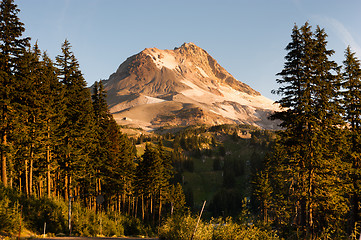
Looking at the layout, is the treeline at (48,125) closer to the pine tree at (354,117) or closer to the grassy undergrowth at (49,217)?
the grassy undergrowth at (49,217)

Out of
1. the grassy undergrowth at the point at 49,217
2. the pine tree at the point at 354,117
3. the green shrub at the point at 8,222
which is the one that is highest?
the pine tree at the point at 354,117

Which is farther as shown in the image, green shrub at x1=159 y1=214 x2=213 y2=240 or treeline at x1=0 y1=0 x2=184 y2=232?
treeline at x1=0 y1=0 x2=184 y2=232

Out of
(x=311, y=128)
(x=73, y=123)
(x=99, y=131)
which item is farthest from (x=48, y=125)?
(x=311, y=128)

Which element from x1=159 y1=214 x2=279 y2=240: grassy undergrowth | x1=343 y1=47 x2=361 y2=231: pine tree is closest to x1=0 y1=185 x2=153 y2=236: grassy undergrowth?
x1=159 y1=214 x2=279 y2=240: grassy undergrowth

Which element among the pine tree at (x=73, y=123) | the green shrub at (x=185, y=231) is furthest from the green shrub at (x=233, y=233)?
the pine tree at (x=73, y=123)

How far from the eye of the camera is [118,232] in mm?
29828

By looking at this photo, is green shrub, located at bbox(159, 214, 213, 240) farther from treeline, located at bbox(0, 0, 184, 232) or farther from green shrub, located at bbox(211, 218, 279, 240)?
treeline, located at bbox(0, 0, 184, 232)

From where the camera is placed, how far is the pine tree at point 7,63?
24.7m

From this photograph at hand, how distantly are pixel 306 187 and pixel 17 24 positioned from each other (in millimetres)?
28256

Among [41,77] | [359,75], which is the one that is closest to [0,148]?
[41,77]

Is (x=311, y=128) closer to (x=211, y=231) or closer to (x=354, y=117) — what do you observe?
(x=354, y=117)

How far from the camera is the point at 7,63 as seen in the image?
25.6m

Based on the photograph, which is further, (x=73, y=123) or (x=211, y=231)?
(x=73, y=123)

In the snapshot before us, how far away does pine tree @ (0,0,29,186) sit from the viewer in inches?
974
